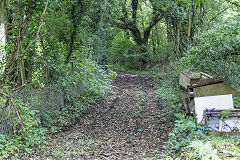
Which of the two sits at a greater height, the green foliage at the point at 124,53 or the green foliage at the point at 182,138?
the green foliage at the point at 124,53

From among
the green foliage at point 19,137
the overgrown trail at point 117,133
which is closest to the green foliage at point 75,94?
the overgrown trail at point 117,133

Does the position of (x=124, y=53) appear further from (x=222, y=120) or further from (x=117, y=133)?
(x=222, y=120)

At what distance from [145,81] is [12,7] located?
31.7 feet

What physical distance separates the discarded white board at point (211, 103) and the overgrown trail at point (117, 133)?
1.16 meters

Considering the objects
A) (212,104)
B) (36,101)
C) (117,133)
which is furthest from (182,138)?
(36,101)

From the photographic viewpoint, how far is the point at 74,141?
628 cm

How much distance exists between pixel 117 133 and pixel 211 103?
2.78 m

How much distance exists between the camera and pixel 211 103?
5973mm

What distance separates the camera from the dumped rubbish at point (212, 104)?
5336mm

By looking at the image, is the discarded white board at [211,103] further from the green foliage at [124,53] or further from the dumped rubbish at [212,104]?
the green foliage at [124,53]

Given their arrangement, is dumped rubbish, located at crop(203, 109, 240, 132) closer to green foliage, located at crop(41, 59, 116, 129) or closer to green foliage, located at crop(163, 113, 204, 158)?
green foliage, located at crop(163, 113, 204, 158)

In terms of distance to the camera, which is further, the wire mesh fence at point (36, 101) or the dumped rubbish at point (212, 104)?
the wire mesh fence at point (36, 101)

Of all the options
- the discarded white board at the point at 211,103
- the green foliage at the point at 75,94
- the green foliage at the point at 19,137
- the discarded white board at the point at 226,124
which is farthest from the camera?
the green foliage at the point at 75,94

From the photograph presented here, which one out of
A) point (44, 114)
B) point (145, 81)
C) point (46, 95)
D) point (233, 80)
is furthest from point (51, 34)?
point (145, 81)
